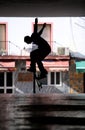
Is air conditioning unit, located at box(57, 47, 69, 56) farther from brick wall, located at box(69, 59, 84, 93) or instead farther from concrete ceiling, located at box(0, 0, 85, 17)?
concrete ceiling, located at box(0, 0, 85, 17)

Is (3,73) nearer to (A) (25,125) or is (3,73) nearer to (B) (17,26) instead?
(B) (17,26)

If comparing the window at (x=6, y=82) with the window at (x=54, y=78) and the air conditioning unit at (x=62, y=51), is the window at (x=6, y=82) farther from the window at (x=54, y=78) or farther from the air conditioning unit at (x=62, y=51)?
the air conditioning unit at (x=62, y=51)

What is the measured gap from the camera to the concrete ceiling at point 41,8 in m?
6.50

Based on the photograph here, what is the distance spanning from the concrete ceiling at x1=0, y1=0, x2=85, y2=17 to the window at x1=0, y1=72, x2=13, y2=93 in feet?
21.9

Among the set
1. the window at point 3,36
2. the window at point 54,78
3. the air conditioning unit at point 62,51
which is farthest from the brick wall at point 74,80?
the window at point 3,36

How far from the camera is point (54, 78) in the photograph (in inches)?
587

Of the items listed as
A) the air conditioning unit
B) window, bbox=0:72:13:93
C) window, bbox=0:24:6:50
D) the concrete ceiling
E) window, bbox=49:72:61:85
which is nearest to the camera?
the concrete ceiling

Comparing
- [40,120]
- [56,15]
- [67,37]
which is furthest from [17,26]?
[40,120]

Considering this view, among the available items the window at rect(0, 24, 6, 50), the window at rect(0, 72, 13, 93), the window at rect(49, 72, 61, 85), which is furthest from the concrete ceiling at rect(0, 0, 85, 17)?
the window at rect(49, 72, 61, 85)

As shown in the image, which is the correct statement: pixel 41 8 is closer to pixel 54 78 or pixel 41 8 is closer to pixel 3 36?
pixel 3 36

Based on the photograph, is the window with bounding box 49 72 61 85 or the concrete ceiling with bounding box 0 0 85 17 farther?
the window with bounding box 49 72 61 85

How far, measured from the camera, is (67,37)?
44.9 feet

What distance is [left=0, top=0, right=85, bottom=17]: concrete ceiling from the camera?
21.3ft

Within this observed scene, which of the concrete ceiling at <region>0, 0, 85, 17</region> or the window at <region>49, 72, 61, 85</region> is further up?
the concrete ceiling at <region>0, 0, 85, 17</region>
